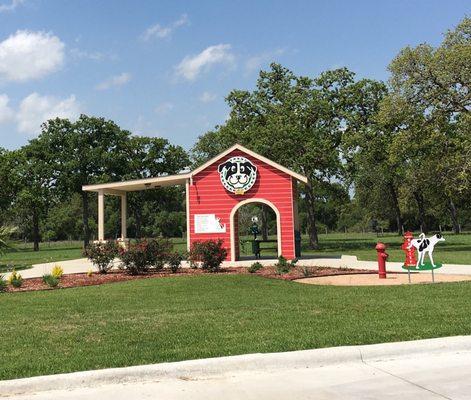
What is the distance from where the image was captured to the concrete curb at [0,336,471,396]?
16.8 ft

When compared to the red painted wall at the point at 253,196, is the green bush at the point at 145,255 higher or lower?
lower

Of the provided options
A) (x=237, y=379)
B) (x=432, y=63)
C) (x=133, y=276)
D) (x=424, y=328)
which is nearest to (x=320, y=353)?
(x=237, y=379)

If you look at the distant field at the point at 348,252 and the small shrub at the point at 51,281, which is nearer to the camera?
the small shrub at the point at 51,281

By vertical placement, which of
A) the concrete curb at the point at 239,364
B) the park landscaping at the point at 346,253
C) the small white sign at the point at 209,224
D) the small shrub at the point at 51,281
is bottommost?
the concrete curb at the point at 239,364

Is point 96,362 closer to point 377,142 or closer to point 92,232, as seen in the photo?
point 377,142

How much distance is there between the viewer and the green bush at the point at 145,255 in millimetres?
17219

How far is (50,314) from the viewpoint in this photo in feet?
30.2

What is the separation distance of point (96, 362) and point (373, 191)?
66827 millimetres

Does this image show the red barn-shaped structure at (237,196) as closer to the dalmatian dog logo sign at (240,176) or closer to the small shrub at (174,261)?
the dalmatian dog logo sign at (240,176)

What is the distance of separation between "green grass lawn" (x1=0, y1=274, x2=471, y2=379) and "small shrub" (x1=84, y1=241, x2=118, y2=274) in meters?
5.65

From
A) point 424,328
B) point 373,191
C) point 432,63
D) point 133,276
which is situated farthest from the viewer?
point 373,191

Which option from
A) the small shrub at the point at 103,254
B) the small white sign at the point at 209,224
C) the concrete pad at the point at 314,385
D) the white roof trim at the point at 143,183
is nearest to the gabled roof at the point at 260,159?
the white roof trim at the point at 143,183

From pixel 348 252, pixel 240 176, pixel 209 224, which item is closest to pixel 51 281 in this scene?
pixel 209 224

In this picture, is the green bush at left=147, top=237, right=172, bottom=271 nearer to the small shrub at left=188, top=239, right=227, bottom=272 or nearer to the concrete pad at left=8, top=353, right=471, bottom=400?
the small shrub at left=188, top=239, right=227, bottom=272
